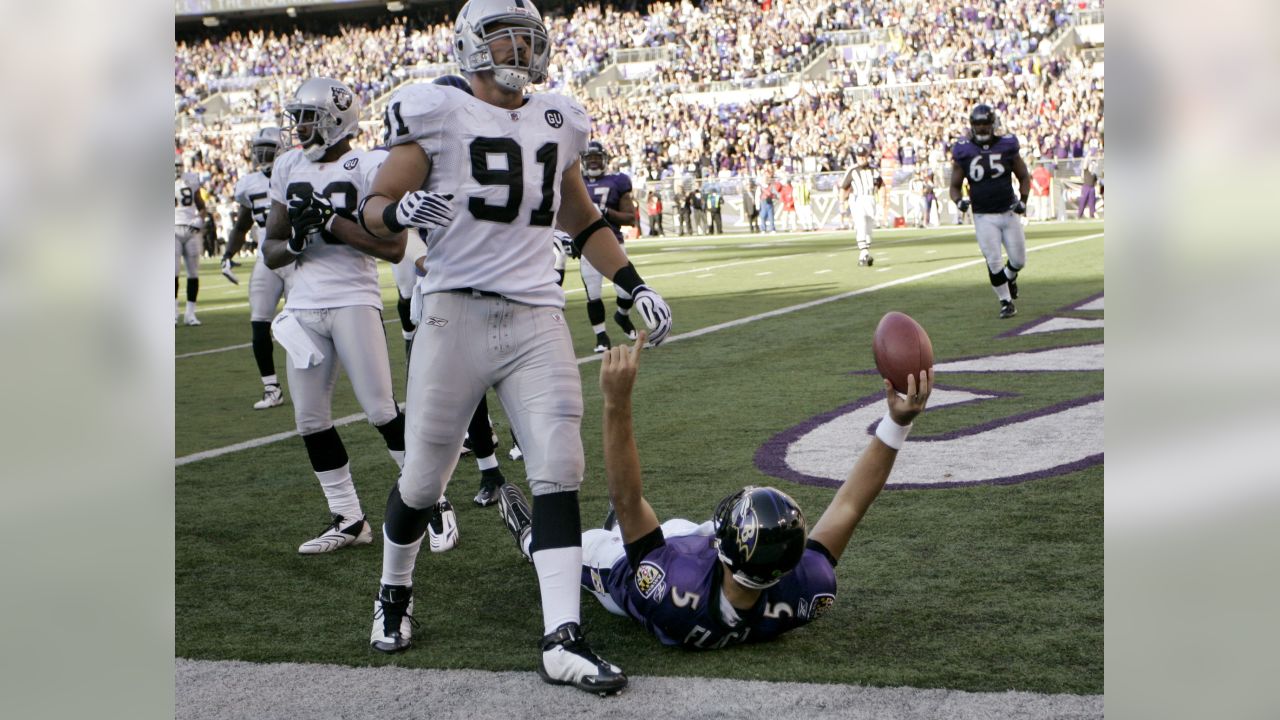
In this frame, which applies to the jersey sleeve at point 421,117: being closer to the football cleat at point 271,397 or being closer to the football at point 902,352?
the football at point 902,352

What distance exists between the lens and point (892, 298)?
14.1 metres

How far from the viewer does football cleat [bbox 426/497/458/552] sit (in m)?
5.11

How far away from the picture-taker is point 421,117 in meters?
3.63

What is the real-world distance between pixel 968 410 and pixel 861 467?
378 cm

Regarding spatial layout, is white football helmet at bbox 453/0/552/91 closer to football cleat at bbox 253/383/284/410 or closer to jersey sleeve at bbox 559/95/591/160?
jersey sleeve at bbox 559/95/591/160

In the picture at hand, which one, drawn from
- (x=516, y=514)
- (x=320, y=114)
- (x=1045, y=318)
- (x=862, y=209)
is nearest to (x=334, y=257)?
(x=320, y=114)

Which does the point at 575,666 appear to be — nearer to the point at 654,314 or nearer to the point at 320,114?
the point at 654,314

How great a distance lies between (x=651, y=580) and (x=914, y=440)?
329 centimetres

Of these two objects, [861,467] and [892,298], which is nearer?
[861,467]

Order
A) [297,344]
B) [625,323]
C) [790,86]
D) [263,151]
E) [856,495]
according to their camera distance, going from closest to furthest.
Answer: [856,495] → [297,344] → [263,151] → [625,323] → [790,86]
